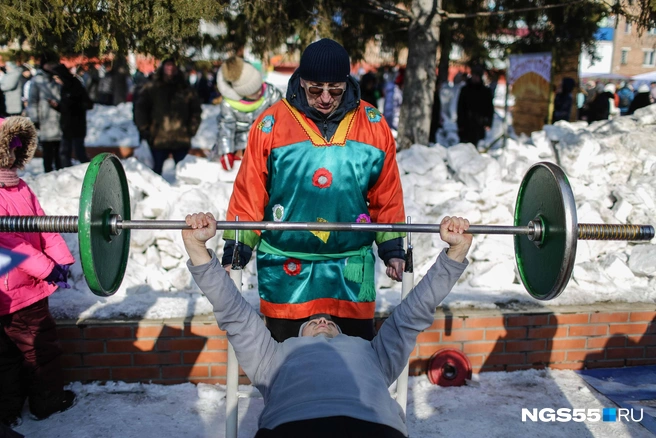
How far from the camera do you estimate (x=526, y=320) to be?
405 centimetres

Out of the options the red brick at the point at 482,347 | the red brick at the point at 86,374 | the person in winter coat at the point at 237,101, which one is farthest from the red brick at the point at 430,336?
the person in winter coat at the point at 237,101

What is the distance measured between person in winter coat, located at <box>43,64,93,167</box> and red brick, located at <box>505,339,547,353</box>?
6.18 metres

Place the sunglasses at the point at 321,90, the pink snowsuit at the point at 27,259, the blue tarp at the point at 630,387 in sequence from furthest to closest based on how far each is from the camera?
the blue tarp at the point at 630,387 < the pink snowsuit at the point at 27,259 < the sunglasses at the point at 321,90

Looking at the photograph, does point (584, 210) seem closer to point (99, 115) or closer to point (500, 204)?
point (500, 204)

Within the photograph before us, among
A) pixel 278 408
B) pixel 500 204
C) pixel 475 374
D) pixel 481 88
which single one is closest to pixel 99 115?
pixel 481 88

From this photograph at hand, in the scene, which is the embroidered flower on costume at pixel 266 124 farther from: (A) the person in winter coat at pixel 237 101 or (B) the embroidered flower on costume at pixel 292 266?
Answer: (A) the person in winter coat at pixel 237 101

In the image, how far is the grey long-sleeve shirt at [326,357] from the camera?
2385mm

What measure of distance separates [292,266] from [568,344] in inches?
84.4

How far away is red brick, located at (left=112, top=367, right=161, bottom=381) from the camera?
3.85 metres

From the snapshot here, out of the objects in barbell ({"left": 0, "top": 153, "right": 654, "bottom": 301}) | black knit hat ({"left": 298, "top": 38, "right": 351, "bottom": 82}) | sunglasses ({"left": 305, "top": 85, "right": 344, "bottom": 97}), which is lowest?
barbell ({"left": 0, "top": 153, "right": 654, "bottom": 301})

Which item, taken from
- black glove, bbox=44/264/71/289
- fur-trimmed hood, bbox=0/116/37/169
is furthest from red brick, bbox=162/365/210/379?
fur-trimmed hood, bbox=0/116/37/169

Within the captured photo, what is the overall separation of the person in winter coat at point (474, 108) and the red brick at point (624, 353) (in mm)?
6261

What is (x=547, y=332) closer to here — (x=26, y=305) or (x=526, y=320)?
(x=526, y=320)

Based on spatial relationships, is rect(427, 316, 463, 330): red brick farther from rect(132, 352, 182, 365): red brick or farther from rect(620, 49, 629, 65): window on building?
rect(620, 49, 629, 65): window on building
